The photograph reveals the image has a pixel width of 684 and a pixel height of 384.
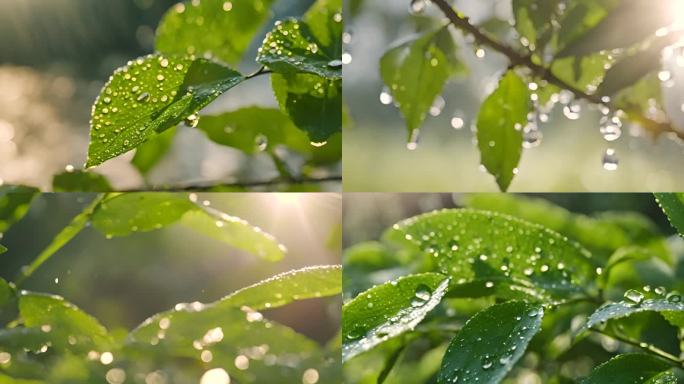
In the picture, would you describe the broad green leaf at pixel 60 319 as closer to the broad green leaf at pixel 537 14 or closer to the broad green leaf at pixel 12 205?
the broad green leaf at pixel 12 205

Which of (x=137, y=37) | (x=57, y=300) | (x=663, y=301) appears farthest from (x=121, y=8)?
(x=663, y=301)

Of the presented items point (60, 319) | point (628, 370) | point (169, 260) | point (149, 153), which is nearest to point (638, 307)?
point (628, 370)

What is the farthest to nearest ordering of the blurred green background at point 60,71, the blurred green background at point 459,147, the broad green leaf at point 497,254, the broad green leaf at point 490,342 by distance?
the blurred green background at point 60,71, the blurred green background at point 459,147, the broad green leaf at point 497,254, the broad green leaf at point 490,342

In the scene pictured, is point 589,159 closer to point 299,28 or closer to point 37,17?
point 37,17

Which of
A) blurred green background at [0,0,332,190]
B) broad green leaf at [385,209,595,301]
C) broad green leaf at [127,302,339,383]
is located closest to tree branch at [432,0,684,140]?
broad green leaf at [385,209,595,301]

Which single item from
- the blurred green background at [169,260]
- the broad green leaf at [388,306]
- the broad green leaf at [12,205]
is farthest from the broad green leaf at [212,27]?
the blurred green background at [169,260]

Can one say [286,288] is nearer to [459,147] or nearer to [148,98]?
[148,98]
